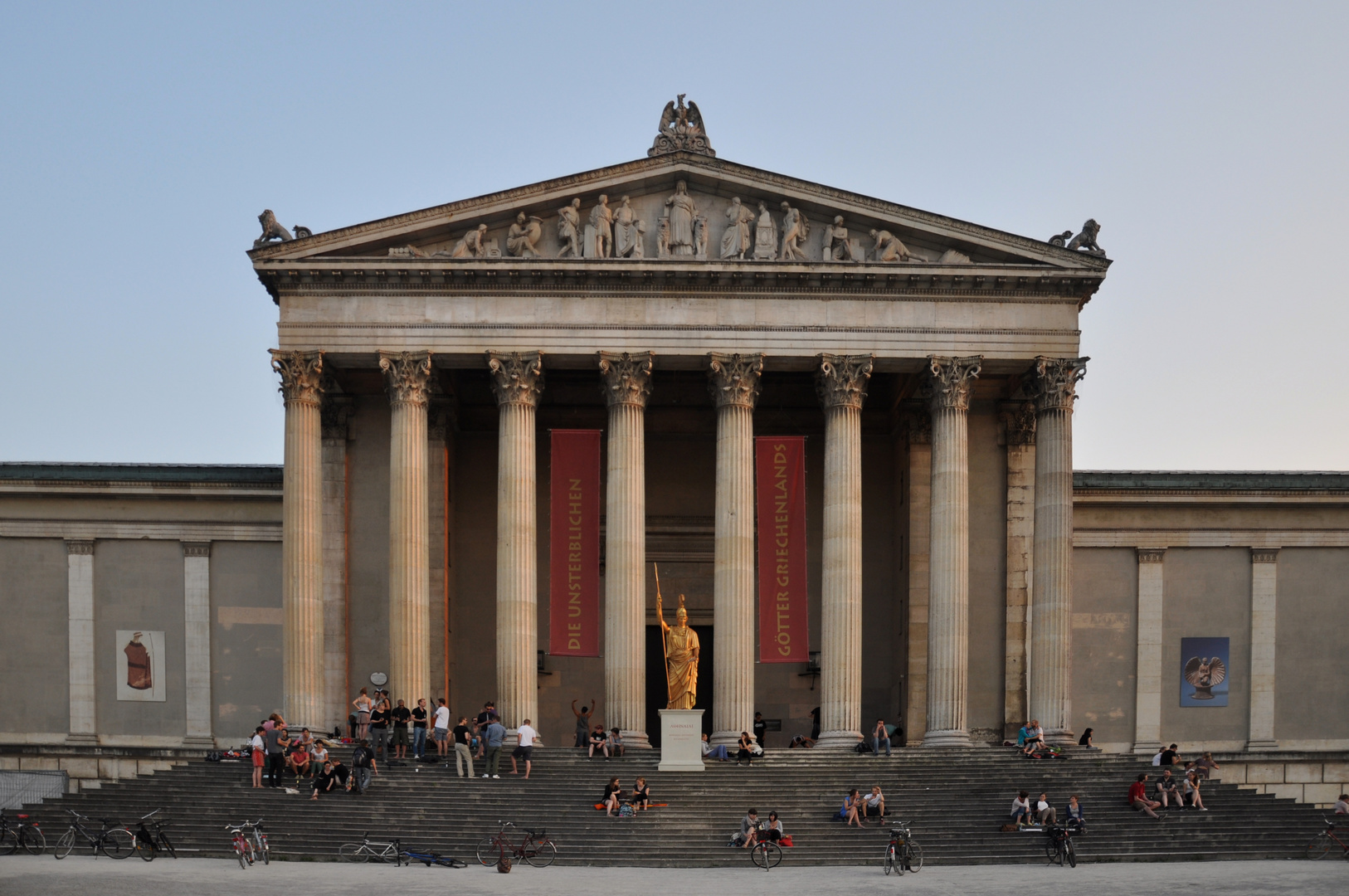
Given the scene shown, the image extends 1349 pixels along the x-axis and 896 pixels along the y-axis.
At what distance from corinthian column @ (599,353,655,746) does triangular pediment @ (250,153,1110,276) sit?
127 inches

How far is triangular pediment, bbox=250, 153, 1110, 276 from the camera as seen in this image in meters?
47.1

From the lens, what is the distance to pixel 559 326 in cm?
4738

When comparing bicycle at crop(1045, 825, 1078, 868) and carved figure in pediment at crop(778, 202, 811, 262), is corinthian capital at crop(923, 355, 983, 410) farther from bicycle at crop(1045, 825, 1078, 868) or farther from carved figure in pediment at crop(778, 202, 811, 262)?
bicycle at crop(1045, 825, 1078, 868)

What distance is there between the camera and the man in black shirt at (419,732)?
4341cm

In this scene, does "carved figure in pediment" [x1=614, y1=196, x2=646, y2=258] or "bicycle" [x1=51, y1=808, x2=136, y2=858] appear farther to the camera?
"carved figure in pediment" [x1=614, y1=196, x2=646, y2=258]

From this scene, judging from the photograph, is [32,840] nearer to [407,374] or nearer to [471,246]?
[407,374]

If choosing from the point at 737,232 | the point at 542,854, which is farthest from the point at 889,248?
the point at 542,854

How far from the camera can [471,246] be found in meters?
47.3

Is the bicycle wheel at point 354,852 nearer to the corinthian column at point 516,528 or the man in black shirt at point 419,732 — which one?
the man in black shirt at point 419,732

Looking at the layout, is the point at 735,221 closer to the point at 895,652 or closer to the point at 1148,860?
the point at 895,652

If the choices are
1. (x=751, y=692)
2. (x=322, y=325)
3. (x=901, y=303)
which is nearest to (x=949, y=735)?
(x=751, y=692)

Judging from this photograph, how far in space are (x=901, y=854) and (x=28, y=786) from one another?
27554mm

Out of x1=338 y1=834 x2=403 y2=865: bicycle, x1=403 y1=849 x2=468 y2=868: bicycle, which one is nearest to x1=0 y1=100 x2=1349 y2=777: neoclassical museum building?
x1=338 y1=834 x2=403 y2=865: bicycle

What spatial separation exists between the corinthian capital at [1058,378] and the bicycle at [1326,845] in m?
13.1
